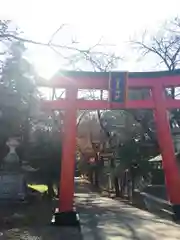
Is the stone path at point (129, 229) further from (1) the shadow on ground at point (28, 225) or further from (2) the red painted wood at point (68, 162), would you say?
(2) the red painted wood at point (68, 162)

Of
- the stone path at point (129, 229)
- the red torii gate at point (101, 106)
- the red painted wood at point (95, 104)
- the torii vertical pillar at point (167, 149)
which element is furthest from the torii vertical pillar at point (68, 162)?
the torii vertical pillar at point (167, 149)

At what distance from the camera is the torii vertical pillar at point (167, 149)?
15.2m

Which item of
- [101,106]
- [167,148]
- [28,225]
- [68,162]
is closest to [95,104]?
[101,106]

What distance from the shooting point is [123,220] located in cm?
1503

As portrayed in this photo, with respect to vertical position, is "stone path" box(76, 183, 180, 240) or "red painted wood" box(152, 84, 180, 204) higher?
"red painted wood" box(152, 84, 180, 204)

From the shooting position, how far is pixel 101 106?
15.4 metres

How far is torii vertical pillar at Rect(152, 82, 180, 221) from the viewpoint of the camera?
1523 cm

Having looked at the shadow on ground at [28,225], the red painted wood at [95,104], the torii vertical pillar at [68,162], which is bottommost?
the shadow on ground at [28,225]

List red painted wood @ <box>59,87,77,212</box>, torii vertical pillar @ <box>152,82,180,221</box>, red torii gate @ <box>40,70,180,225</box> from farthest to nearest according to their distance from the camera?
torii vertical pillar @ <box>152,82,180,221</box>, red torii gate @ <box>40,70,180,225</box>, red painted wood @ <box>59,87,77,212</box>

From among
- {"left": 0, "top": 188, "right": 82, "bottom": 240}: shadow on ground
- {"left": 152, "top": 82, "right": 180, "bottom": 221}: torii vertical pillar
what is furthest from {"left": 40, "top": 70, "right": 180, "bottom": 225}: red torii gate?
{"left": 0, "top": 188, "right": 82, "bottom": 240}: shadow on ground

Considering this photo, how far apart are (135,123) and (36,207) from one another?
946cm

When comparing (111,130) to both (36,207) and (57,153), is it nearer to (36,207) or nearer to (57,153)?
(57,153)

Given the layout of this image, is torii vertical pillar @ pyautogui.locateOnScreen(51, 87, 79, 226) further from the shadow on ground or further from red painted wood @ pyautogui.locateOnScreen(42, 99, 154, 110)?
the shadow on ground

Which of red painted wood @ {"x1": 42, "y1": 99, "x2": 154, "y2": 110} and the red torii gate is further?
red painted wood @ {"x1": 42, "y1": 99, "x2": 154, "y2": 110}
